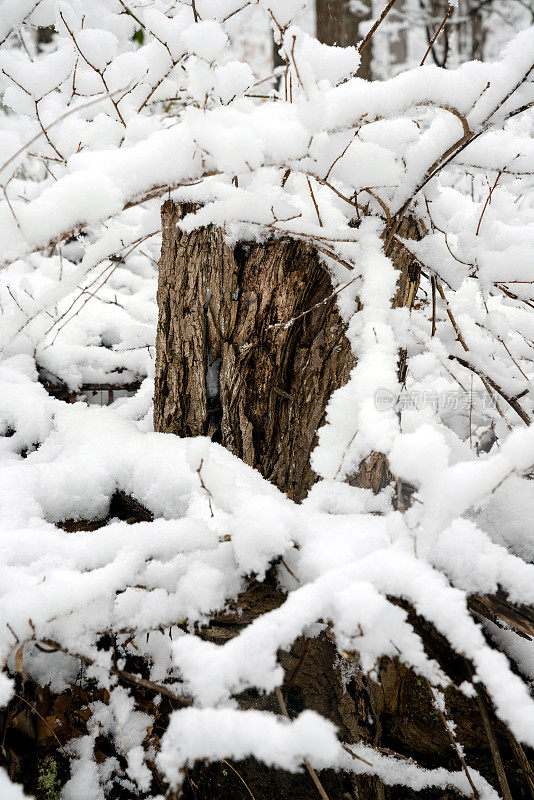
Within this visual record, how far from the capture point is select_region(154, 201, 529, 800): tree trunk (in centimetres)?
132

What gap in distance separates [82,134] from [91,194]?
1.23 meters

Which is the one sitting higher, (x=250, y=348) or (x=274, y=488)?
(x=250, y=348)

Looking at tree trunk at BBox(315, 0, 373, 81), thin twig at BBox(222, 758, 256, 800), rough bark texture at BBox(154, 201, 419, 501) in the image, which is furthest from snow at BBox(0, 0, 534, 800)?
tree trunk at BBox(315, 0, 373, 81)

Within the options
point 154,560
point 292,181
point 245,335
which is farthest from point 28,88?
point 154,560

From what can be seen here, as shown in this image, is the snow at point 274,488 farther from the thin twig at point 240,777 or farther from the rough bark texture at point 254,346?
the thin twig at point 240,777

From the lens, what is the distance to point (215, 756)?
57 cm

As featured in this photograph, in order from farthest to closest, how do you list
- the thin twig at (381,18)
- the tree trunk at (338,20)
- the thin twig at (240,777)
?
the tree trunk at (338,20)
the thin twig at (240,777)
the thin twig at (381,18)

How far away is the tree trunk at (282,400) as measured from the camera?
1.32m

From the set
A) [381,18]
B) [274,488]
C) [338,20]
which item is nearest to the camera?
[381,18]

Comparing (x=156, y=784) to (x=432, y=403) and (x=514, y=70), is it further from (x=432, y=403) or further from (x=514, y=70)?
(x=514, y=70)

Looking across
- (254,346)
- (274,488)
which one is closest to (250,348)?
(254,346)

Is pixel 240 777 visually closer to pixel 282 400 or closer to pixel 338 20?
pixel 282 400

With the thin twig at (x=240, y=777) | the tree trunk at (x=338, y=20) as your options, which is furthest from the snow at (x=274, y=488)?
the tree trunk at (x=338, y=20)

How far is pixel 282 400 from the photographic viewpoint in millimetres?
1429
